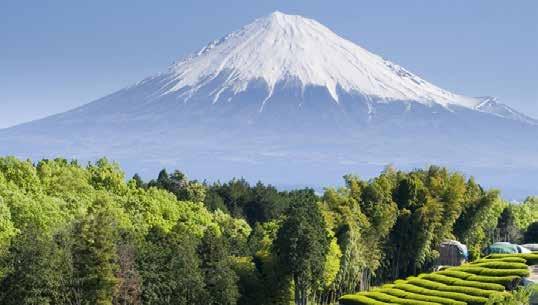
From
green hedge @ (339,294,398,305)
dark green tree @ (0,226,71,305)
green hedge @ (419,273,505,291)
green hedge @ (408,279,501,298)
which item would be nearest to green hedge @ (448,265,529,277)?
green hedge @ (419,273,505,291)

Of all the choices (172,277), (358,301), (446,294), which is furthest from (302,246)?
(446,294)

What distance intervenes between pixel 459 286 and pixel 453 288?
88 centimetres

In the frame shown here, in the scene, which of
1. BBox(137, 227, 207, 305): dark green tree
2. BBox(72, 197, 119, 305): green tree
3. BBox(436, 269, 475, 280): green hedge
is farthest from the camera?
BBox(436, 269, 475, 280): green hedge

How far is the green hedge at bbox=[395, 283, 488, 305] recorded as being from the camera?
5543cm

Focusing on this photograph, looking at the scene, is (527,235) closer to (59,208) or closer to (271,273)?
(271,273)

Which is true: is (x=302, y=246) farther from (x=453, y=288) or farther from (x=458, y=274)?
(x=453, y=288)

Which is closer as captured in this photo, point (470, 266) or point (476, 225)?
point (470, 266)

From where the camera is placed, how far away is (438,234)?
91.0 meters

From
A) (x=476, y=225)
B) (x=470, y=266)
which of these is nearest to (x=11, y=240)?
(x=470, y=266)

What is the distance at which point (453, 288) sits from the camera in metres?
59.5

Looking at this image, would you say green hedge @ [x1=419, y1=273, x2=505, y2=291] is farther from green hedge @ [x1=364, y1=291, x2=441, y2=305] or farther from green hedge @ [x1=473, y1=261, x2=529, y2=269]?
green hedge @ [x1=364, y1=291, x2=441, y2=305]

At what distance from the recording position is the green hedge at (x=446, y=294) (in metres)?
55.4

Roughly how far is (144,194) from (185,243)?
854 inches

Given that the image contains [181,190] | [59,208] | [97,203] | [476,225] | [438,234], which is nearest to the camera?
[59,208]
